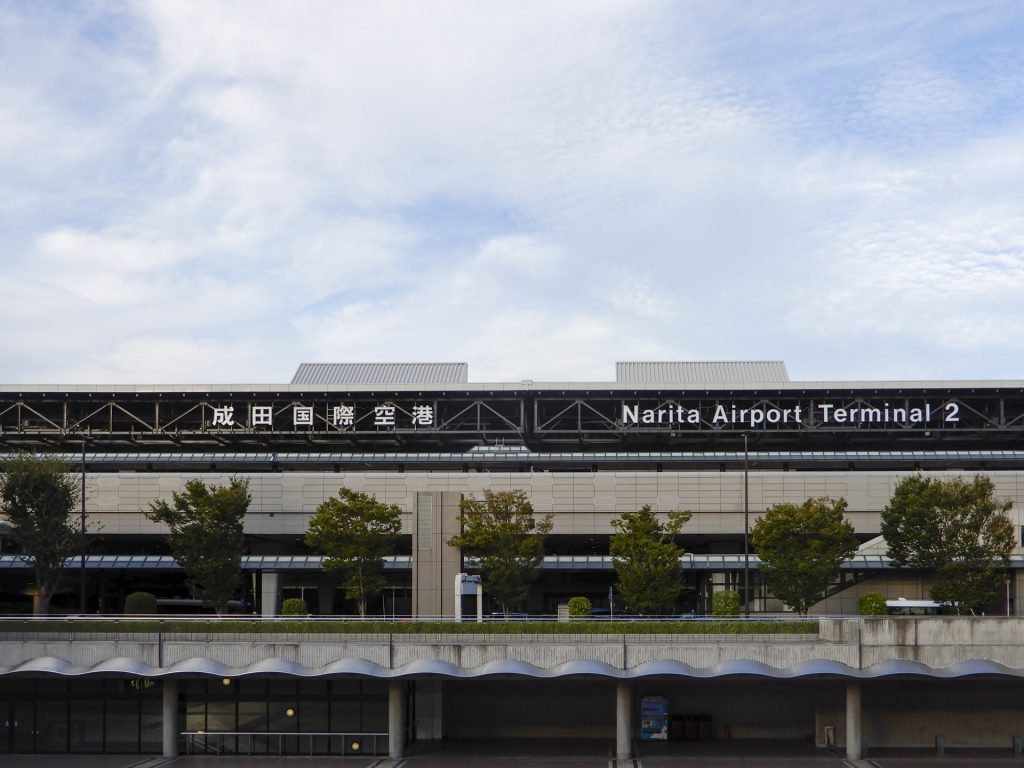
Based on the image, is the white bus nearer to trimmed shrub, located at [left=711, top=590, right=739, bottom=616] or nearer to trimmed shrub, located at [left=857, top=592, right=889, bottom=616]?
trimmed shrub, located at [left=857, top=592, right=889, bottom=616]

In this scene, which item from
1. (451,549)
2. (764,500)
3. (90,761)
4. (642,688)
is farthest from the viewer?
(764,500)

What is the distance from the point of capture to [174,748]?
141 ft

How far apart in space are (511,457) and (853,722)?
3673 centimetres

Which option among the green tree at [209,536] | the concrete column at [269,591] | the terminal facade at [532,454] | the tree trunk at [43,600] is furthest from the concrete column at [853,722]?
the tree trunk at [43,600]

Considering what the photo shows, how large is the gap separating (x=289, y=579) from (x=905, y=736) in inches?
1530

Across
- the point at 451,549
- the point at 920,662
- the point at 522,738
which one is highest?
the point at 451,549

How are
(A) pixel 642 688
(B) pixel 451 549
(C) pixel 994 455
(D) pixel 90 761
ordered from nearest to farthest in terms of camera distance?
(D) pixel 90 761 → (A) pixel 642 688 → (B) pixel 451 549 → (C) pixel 994 455

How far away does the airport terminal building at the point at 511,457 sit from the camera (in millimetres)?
67562

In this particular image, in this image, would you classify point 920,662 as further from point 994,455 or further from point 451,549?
point 994,455

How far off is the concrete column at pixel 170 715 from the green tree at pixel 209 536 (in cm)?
1476

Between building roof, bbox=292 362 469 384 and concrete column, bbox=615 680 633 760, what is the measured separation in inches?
1651

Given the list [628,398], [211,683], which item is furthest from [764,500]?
[211,683]

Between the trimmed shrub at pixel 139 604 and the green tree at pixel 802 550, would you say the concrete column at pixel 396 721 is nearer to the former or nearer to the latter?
the trimmed shrub at pixel 139 604

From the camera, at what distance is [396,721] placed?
4203 centimetres
